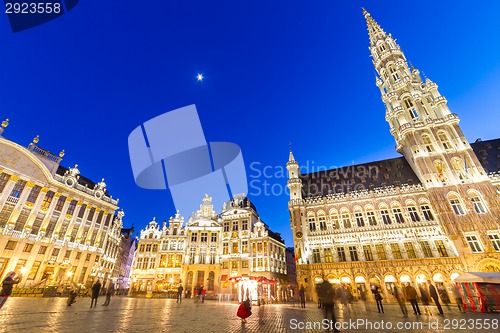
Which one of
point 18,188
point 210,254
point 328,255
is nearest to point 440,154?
point 328,255

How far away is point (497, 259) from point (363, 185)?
1666cm

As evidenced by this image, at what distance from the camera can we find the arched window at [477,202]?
2812 centimetres

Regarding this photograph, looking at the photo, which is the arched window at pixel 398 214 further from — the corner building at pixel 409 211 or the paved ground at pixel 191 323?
the paved ground at pixel 191 323

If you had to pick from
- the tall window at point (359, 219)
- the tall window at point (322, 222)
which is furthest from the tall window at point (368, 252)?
the tall window at point (322, 222)

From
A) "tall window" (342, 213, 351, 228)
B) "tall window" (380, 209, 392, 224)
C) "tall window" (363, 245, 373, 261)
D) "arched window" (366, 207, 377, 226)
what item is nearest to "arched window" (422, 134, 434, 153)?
"tall window" (380, 209, 392, 224)

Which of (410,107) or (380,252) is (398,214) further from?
(410,107)

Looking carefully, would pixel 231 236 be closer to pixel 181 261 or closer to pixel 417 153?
pixel 181 261

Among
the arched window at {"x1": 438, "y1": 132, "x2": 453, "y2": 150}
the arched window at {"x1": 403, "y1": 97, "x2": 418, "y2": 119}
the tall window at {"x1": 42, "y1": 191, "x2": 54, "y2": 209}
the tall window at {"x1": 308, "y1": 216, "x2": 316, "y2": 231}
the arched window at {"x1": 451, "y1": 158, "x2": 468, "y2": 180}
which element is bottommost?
the tall window at {"x1": 308, "y1": 216, "x2": 316, "y2": 231}

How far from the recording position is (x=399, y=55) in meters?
46.9

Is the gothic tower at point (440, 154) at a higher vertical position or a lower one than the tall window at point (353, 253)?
higher

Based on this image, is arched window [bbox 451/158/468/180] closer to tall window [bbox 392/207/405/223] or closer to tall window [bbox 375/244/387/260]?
tall window [bbox 392/207/405/223]

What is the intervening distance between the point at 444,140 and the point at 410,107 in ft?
28.8

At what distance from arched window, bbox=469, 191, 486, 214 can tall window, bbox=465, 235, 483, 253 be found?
348 centimetres

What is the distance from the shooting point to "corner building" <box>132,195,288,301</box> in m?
40.4
